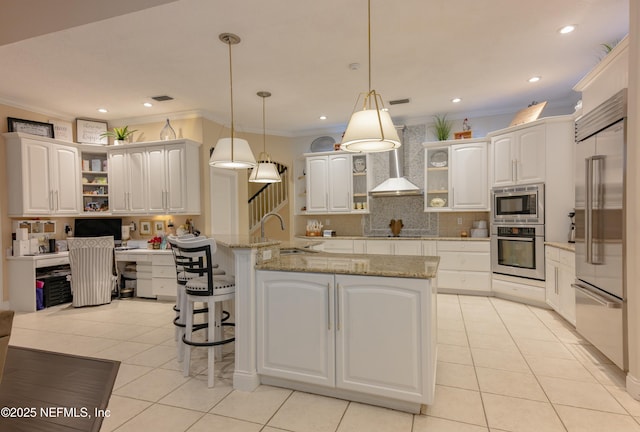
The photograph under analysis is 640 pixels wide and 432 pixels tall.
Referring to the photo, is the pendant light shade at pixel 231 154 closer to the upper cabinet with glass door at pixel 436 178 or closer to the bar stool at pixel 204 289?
the bar stool at pixel 204 289

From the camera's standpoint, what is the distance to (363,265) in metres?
2.39

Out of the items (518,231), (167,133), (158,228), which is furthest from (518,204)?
(158,228)

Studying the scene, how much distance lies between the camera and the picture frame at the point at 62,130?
209 inches

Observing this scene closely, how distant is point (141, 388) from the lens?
8.32ft

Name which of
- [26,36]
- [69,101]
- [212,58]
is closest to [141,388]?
[26,36]

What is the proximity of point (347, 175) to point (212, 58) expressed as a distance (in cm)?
312

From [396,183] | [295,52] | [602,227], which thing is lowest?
Result: [602,227]

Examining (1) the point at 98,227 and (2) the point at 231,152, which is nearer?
(2) the point at 231,152

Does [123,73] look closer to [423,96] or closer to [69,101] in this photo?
[69,101]

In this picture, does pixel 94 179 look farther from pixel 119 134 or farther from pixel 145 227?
pixel 145 227

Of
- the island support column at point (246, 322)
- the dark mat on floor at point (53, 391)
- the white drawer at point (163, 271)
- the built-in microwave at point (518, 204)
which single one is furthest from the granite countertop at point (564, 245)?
the white drawer at point (163, 271)

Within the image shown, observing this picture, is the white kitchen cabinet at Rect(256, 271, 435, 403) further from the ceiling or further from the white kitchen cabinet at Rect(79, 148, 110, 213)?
the white kitchen cabinet at Rect(79, 148, 110, 213)

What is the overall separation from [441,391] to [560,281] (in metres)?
2.52

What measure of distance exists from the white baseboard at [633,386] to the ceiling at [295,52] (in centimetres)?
291
